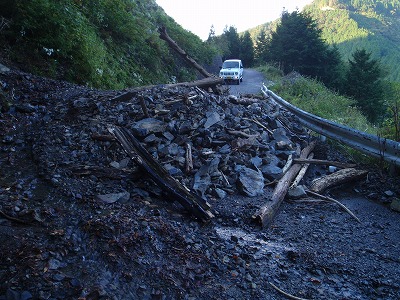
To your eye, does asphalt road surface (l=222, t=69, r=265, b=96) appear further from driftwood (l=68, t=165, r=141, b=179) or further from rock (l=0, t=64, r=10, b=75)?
driftwood (l=68, t=165, r=141, b=179)

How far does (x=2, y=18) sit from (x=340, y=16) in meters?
228

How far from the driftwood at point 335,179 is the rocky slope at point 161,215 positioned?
0.52 ft

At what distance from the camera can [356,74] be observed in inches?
1228

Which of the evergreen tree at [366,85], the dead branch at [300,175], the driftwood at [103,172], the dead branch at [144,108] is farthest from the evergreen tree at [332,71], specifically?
the driftwood at [103,172]

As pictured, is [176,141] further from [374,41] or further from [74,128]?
[374,41]

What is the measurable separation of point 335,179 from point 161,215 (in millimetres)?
3207

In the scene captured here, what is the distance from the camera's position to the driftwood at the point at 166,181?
3801mm

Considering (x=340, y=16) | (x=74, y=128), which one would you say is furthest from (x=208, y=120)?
(x=340, y=16)

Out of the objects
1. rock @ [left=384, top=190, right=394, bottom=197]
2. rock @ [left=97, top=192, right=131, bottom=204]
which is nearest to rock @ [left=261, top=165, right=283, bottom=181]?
rock @ [left=384, top=190, right=394, bottom=197]

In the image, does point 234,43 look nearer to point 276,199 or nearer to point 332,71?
point 332,71

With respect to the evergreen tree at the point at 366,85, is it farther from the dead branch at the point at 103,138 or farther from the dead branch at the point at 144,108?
the dead branch at the point at 103,138

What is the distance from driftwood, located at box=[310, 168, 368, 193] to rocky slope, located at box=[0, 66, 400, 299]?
0.52 feet

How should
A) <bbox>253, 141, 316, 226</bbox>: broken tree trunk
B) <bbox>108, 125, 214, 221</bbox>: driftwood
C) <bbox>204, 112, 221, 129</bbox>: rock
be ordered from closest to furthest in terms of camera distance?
<bbox>108, 125, 214, 221</bbox>: driftwood, <bbox>253, 141, 316, 226</bbox>: broken tree trunk, <bbox>204, 112, 221, 129</bbox>: rock

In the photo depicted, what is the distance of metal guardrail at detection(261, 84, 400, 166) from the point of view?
500 cm
